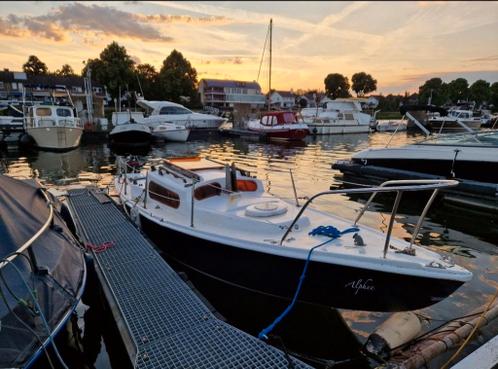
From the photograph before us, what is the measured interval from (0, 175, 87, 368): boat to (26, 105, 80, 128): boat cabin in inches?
840

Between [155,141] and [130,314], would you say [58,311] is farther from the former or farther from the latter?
[155,141]

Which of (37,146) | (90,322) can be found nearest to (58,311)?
(90,322)

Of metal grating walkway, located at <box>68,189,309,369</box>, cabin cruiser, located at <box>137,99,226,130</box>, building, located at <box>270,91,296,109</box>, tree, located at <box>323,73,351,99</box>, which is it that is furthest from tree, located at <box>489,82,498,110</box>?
metal grating walkway, located at <box>68,189,309,369</box>

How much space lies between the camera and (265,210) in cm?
614

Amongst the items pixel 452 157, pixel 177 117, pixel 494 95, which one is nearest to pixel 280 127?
pixel 177 117

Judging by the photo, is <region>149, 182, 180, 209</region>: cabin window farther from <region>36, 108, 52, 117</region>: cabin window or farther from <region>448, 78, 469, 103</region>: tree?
<region>448, 78, 469, 103</region>: tree

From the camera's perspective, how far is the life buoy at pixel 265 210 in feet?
19.9

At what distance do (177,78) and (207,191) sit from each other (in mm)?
61908

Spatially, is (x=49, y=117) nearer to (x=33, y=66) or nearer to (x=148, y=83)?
(x=148, y=83)

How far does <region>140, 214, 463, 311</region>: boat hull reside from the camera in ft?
15.0

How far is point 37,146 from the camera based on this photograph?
2464 centimetres

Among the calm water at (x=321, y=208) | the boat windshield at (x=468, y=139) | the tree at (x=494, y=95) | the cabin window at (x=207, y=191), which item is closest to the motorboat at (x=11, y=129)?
the calm water at (x=321, y=208)

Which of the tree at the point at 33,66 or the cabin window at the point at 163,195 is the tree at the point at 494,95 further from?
the tree at the point at 33,66

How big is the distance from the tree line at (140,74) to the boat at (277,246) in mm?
35437
